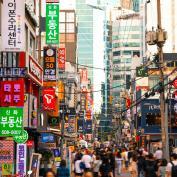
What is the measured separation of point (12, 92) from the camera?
2123cm

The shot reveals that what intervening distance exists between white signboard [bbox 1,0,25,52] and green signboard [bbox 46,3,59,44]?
1448cm

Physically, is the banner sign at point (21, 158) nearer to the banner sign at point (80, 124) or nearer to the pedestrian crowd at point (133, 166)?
the pedestrian crowd at point (133, 166)

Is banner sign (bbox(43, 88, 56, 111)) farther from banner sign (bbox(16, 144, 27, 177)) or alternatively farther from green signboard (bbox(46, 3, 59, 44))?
banner sign (bbox(16, 144, 27, 177))

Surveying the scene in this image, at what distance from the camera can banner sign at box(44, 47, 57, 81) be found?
34.6 meters

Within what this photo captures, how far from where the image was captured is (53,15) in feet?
123

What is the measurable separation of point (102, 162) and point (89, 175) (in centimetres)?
968

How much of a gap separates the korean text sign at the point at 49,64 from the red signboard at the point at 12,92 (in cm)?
1339

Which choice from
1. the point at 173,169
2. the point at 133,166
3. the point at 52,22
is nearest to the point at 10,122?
the point at 173,169

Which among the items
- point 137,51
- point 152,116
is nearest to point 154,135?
point 152,116

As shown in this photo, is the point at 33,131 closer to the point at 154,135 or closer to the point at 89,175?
the point at 89,175

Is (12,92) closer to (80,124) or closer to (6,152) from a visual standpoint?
(6,152)

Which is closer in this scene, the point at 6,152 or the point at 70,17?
the point at 6,152

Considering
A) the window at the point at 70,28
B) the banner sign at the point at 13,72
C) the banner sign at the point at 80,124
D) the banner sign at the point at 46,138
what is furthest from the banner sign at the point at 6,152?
the window at the point at 70,28

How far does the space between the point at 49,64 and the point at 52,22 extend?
3233 millimetres
